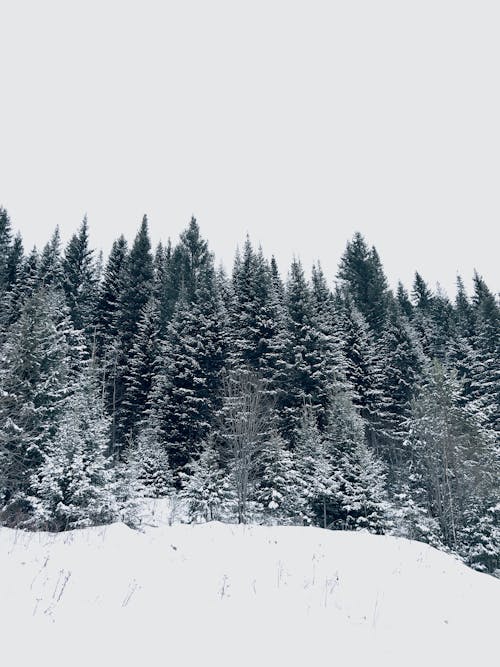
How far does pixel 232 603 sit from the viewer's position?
666 centimetres

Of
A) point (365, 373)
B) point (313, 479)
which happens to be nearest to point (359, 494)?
point (313, 479)

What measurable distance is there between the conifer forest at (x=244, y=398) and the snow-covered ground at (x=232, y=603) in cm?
804

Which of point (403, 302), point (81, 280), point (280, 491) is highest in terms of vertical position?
point (403, 302)

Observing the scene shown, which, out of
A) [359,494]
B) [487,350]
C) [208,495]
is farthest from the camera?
[487,350]

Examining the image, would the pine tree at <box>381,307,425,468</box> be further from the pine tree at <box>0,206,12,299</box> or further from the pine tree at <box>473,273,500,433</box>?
the pine tree at <box>0,206,12,299</box>

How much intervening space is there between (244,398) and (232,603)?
16.1 meters

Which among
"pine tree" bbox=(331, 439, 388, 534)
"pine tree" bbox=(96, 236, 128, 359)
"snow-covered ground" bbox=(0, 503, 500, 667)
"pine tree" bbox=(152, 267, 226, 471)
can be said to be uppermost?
"pine tree" bbox=(96, 236, 128, 359)

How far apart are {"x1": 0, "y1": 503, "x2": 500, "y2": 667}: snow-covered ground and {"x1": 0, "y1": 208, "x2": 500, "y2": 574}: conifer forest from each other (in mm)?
8042

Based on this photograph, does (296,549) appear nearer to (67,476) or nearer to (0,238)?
(67,476)

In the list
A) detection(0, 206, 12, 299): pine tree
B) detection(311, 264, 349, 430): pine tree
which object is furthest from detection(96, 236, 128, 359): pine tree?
detection(311, 264, 349, 430): pine tree

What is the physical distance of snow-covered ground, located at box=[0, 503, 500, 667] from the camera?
200 inches

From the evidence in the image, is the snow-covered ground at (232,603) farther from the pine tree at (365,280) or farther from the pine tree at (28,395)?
the pine tree at (365,280)

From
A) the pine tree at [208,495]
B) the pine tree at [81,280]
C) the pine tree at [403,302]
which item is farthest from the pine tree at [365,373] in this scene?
the pine tree at [81,280]

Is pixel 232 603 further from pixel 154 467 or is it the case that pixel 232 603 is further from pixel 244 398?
pixel 154 467
